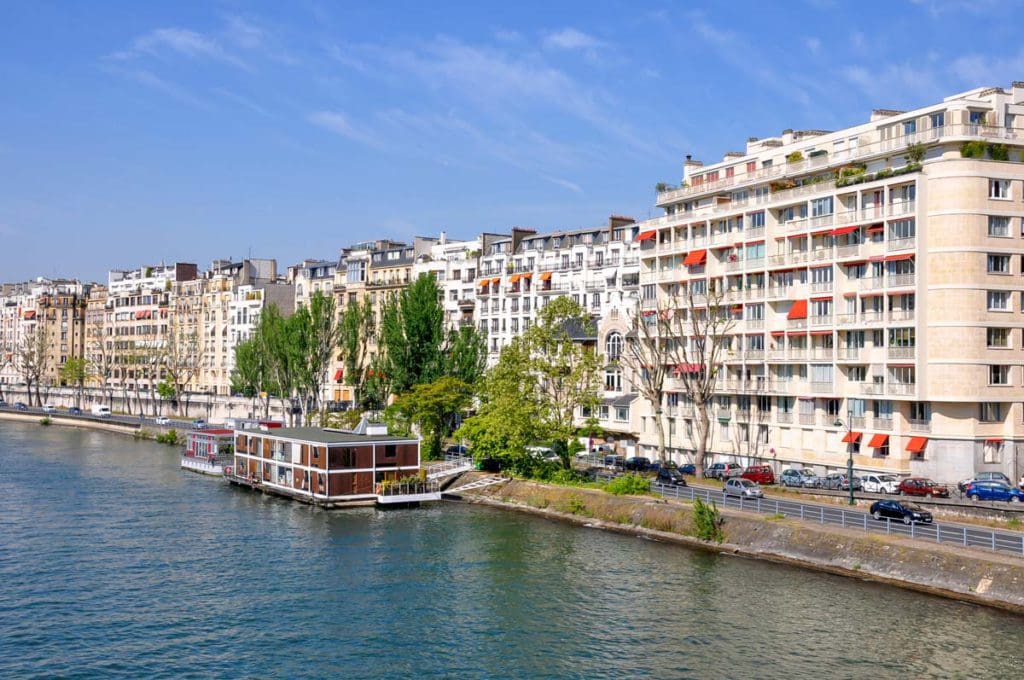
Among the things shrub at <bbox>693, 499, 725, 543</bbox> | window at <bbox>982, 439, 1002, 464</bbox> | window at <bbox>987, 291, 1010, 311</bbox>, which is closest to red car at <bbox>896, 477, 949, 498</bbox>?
window at <bbox>982, 439, 1002, 464</bbox>

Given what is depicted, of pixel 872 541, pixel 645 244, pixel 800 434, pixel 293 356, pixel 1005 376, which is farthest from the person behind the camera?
pixel 293 356

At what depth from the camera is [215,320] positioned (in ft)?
630

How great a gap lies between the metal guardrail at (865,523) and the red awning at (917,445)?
1434 centimetres

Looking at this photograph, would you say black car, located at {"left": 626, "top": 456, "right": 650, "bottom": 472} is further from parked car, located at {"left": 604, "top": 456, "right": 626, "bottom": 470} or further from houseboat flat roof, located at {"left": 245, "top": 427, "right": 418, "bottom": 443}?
houseboat flat roof, located at {"left": 245, "top": 427, "right": 418, "bottom": 443}

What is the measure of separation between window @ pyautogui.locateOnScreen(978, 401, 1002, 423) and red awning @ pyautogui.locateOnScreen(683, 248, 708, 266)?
98.6 feet

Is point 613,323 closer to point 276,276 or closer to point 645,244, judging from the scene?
point 645,244

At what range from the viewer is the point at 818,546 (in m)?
60.7

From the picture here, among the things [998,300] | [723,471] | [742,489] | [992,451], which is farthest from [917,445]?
[723,471]

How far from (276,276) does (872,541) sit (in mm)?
152862

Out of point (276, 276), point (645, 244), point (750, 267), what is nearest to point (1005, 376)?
point (750, 267)

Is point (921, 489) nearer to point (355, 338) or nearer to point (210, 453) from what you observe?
point (210, 453)

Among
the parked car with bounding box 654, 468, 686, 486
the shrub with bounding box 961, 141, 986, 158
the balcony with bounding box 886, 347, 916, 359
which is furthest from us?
the parked car with bounding box 654, 468, 686, 486

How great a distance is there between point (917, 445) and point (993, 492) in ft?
29.4

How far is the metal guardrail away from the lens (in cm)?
5566
